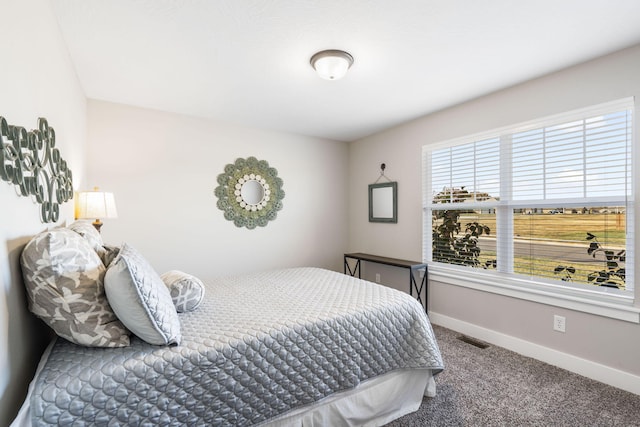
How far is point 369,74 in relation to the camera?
2484 mm

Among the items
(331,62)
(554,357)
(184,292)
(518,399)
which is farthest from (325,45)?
(554,357)

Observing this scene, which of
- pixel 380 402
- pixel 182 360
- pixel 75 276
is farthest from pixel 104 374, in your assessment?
pixel 380 402

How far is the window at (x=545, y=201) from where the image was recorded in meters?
2.22

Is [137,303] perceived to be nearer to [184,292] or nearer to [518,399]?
[184,292]

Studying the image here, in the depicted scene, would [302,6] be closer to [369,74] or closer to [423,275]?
[369,74]

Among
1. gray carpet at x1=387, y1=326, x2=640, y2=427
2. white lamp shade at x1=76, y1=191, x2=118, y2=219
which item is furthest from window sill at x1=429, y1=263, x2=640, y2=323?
white lamp shade at x1=76, y1=191, x2=118, y2=219

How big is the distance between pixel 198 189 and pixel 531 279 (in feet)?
11.4

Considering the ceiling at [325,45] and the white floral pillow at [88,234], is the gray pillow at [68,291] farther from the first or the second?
the ceiling at [325,45]

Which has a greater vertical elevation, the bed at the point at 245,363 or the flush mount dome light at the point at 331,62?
the flush mount dome light at the point at 331,62

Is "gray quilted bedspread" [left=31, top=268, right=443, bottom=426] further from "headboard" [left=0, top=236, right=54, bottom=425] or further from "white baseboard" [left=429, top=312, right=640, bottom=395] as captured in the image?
"white baseboard" [left=429, top=312, right=640, bottom=395]

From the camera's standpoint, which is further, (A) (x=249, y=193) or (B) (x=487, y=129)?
(A) (x=249, y=193)

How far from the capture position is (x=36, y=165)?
1336 mm

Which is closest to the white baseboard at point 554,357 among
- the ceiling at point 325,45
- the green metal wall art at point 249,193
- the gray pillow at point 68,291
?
the ceiling at point 325,45

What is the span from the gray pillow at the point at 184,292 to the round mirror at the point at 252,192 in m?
2.00
